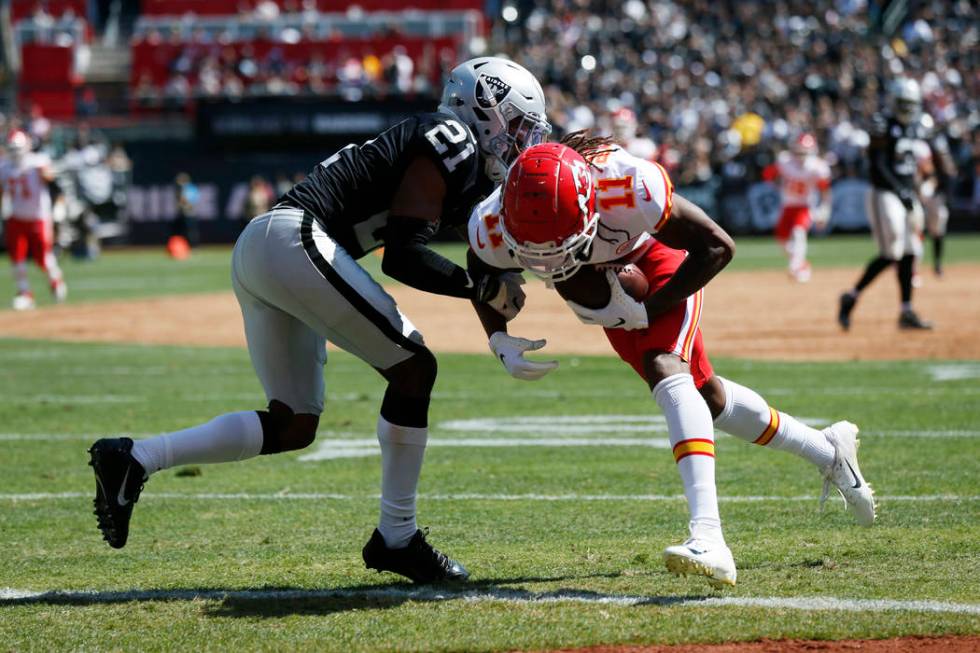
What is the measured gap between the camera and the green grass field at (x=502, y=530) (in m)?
4.14

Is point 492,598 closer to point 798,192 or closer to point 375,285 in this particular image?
point 375,285

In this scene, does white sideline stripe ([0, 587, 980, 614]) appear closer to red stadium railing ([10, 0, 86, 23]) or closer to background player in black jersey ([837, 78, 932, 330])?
background player in black jersey ([837, 78, 932, 330])

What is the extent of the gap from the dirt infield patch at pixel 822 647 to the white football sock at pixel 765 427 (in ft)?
4.25

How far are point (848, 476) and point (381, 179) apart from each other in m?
2.10

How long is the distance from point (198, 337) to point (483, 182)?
992 centimetres

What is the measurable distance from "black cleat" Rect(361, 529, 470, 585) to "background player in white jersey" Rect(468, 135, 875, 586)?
0.72 meters

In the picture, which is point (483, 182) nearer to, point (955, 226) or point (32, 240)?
point (32, 240)

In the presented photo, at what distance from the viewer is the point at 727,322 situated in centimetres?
1460

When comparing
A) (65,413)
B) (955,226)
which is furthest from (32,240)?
(955,226)

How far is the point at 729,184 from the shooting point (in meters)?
30.2

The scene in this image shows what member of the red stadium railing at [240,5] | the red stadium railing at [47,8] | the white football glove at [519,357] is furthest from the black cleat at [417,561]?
the red stadium railing at [47,8]

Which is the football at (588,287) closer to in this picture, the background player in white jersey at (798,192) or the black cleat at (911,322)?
the black cleat at (911,322)

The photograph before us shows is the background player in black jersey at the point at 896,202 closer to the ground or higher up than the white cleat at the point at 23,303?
higher up

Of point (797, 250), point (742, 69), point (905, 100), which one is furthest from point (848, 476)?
point (742, 69)
